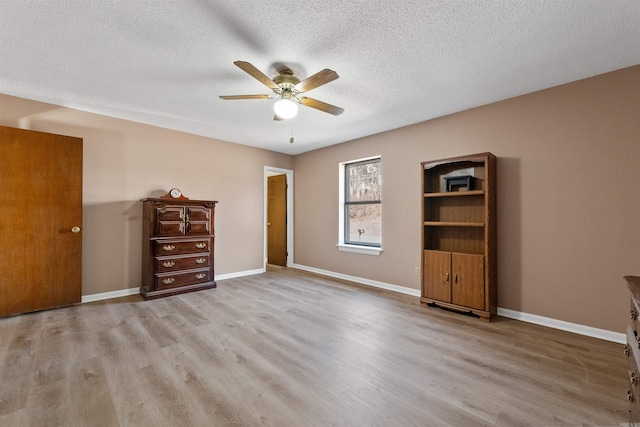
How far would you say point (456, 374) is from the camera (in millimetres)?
1930

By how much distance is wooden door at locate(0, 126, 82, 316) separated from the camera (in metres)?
2.91

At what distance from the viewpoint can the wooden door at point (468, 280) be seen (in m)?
2.96

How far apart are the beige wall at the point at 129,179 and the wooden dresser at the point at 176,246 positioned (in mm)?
255

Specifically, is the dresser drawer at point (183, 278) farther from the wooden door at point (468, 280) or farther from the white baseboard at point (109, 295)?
the wooden door at point (468, 280)

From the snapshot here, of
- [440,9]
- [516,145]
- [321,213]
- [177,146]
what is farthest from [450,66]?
[177,146]

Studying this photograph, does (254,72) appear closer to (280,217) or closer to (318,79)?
(318,79)

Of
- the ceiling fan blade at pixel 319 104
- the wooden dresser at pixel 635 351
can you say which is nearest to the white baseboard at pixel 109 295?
the ceiling fan blade at pixel 319 104

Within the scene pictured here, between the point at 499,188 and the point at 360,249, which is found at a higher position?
the point at 499,188

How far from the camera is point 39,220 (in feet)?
10.1

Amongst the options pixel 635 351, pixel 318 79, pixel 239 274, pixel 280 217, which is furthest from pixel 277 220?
pixel 635 351

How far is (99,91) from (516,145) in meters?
4.73

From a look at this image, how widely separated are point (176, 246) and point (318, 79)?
3.15 metres

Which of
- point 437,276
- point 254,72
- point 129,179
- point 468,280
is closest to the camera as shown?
point 254,72

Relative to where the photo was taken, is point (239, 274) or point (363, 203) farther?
point (239, 274)
